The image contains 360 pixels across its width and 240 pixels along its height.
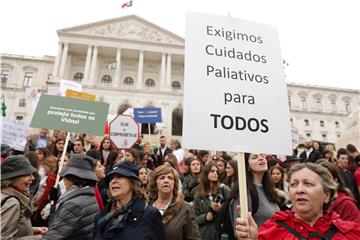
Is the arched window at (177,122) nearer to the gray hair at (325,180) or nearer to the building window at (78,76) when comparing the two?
the building window at (78,76)

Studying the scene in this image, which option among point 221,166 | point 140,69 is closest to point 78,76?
point 140,69

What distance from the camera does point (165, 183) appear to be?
10.4 ft

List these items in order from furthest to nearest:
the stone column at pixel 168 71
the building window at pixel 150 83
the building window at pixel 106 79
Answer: the building window at pixel 150 83, the building window at pixel 106 79, the stone column at pixel 168 71

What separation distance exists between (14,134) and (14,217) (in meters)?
5.71

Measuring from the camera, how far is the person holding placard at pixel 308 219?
1864mm

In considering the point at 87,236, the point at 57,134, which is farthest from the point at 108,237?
the point at 57,134

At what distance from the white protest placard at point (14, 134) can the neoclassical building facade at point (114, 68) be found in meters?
27.0

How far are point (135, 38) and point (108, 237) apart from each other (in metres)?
41.2

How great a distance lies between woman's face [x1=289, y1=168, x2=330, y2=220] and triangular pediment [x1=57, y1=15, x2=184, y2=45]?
41.1 metres

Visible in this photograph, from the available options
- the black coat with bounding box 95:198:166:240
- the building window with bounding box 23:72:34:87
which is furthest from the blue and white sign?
the building window with bounding box 23:72:34:87

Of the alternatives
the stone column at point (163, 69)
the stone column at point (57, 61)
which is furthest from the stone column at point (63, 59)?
the stone column at point (163, 69)

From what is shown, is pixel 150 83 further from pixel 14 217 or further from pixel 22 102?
pixel 14 217

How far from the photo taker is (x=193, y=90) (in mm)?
2215

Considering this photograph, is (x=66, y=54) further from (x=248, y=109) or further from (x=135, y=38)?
(x=248, y=109)
